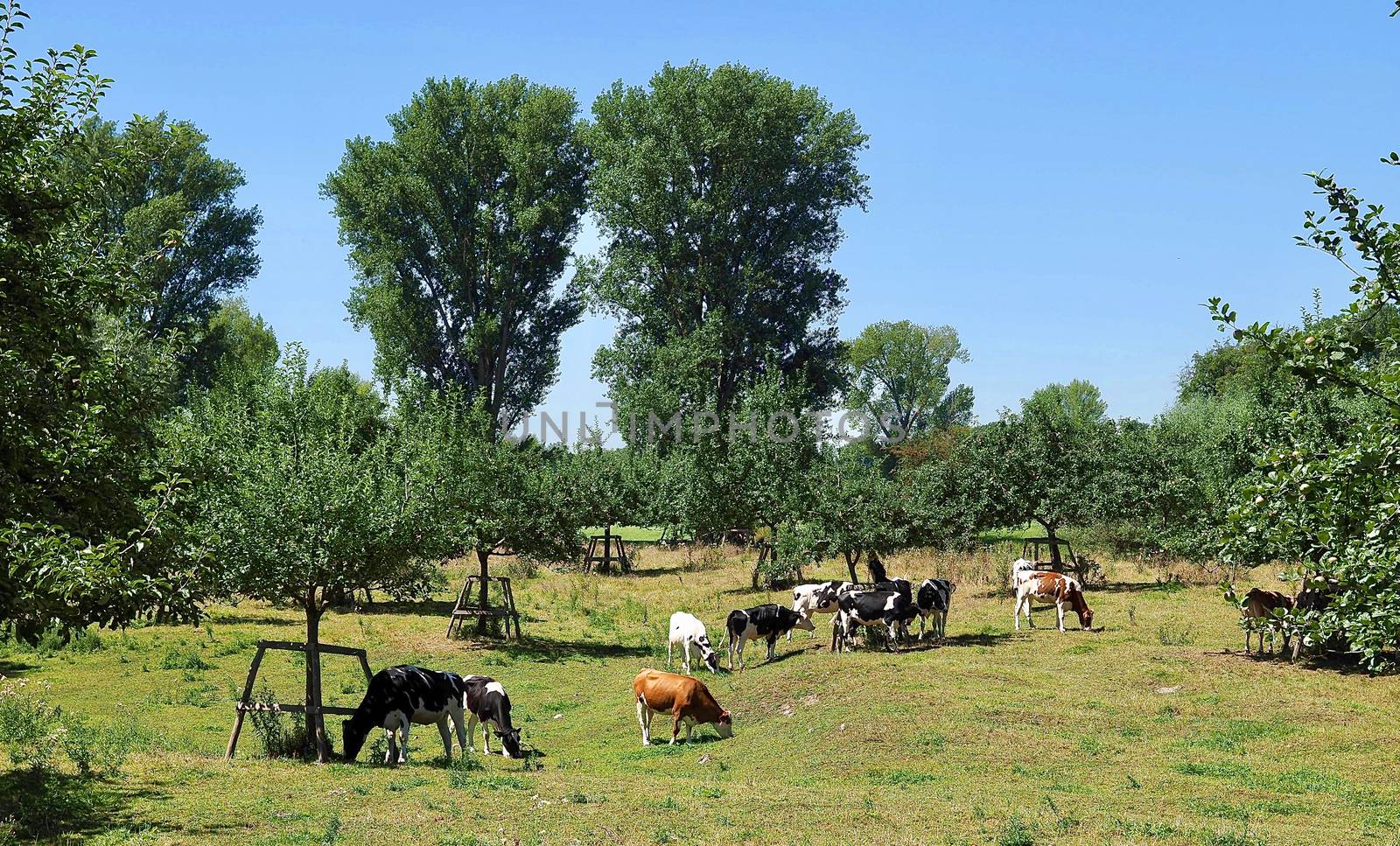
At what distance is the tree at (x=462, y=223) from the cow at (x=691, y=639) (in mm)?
34920

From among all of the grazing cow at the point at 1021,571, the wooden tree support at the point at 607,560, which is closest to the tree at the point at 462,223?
the wooden tree support at the point at 607,560

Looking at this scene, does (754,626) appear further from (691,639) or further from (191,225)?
(191,225)

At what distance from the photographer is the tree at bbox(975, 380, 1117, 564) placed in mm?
40781

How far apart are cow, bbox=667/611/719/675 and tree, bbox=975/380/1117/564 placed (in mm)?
18307

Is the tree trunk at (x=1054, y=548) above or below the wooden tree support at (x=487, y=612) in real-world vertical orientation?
above

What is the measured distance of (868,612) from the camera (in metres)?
27.1

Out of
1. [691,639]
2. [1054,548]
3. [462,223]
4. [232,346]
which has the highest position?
[462,223]

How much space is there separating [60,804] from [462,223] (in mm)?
50146

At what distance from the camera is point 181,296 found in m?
61.9

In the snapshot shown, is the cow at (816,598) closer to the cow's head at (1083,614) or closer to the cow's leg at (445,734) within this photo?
the cow's head at (1083,614)

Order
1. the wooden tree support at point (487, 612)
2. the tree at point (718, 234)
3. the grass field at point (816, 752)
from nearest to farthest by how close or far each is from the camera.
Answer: the grass field at point (816, 752) < the wooden tree support at point (487, 612) < the tree at point (718, 234)

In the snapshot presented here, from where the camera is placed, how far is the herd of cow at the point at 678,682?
17.6 meters

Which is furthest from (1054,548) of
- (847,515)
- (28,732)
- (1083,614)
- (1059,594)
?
(28,732)

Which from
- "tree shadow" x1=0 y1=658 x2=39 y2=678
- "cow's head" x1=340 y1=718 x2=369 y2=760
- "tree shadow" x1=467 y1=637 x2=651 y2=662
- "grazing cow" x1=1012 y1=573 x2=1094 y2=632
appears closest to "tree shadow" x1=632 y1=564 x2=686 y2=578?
"tree shadow" x1=467 y1=637 x2=651 y2=662
